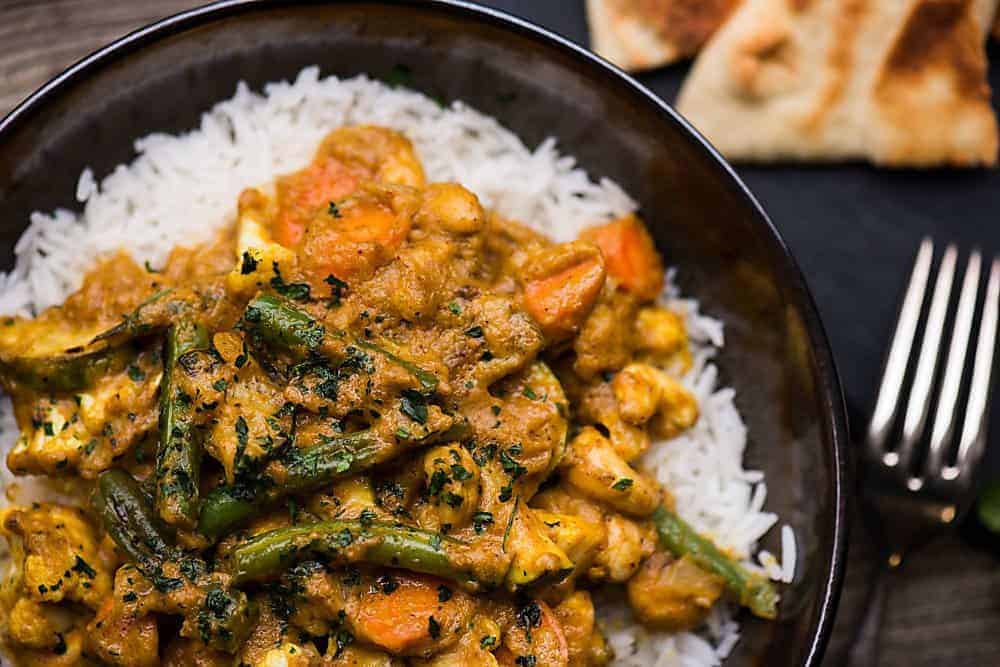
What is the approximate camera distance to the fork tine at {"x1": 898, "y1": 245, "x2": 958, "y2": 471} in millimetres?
4434

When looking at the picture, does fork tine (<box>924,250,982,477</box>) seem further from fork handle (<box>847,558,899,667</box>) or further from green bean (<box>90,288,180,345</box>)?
green bean (<box>90,288,180,345</box>)

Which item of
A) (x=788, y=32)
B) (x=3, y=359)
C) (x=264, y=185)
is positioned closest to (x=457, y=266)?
(x=264, y=185)

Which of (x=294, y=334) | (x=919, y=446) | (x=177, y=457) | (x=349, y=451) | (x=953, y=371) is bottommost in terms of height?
(x=919, y=446)

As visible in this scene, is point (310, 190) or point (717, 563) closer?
point (717, 563)

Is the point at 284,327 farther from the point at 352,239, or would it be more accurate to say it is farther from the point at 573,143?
the point at 573,143

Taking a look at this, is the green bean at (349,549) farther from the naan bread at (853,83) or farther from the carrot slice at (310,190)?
the naan bread at (853,83)

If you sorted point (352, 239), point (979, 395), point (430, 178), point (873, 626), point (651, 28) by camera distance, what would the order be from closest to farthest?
point (352, 239) → point (430, 178) → point (873, 626) → point (979, 395) → point (651, 28)

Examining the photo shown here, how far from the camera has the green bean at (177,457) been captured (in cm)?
301

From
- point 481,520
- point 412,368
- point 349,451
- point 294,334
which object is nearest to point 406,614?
point 481,520

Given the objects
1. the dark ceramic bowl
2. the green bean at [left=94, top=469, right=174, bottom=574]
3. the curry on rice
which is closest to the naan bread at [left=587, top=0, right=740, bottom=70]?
the dark ceramic bowl

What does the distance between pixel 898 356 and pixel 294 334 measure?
282 cm

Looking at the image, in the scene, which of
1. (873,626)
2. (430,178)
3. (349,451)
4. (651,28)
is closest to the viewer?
(349,451)

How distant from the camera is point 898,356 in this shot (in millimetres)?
4539

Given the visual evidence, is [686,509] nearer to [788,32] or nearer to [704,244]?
[704,244]
